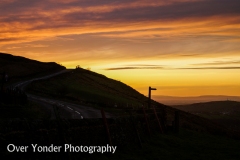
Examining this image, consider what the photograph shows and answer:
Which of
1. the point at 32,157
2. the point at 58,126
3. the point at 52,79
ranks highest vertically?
the point at 52,79

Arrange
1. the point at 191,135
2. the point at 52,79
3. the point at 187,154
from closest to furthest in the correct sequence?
the point at 187,154, the point at 191,135, the point at 52,79

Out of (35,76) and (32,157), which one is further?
(35,76)

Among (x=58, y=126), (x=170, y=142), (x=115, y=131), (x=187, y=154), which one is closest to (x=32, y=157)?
(x=58, y=126)

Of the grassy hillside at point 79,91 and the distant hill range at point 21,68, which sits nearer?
the grassy hillside at point 79,91

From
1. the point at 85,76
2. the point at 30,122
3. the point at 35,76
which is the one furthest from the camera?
the point at 85,76

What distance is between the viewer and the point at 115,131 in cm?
2667

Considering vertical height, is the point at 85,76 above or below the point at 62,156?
above

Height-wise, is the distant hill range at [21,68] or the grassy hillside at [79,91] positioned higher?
the distant hill range at [21,68]

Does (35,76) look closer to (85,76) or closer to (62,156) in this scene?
(85,76)

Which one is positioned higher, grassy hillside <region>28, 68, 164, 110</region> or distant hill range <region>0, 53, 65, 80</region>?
distant hill range <region>0, 53, 65, 80</region>

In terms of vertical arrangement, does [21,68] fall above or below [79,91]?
above

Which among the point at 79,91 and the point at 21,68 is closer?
the point at 79,91

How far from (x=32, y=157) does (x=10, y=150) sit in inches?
48.3

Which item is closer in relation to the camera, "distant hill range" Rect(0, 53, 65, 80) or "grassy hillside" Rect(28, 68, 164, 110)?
"grassy hillside" Rect(28, 68, 164, 110)
